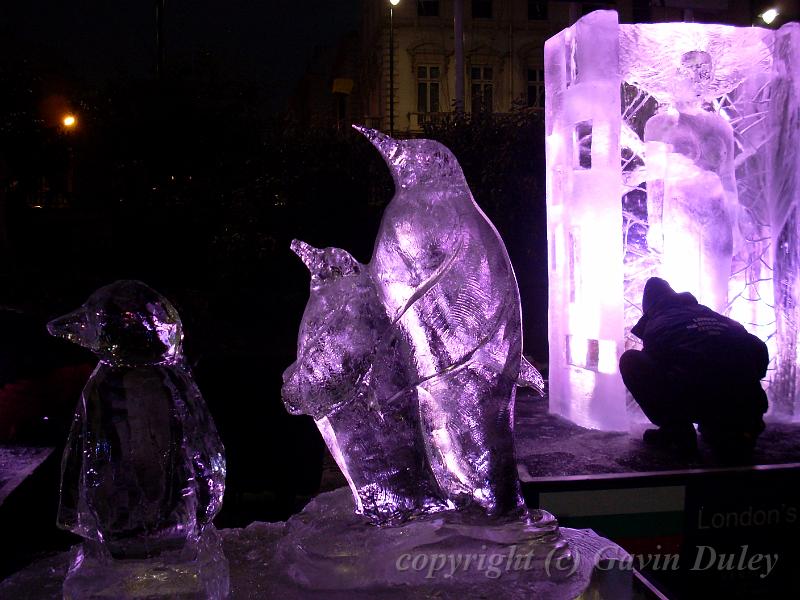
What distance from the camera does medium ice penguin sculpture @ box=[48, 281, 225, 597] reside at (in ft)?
5.47

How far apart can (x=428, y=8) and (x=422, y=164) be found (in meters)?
20.6

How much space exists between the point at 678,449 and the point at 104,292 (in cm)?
334

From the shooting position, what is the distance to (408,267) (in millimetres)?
2100

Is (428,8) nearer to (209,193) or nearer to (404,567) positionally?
(209,193)

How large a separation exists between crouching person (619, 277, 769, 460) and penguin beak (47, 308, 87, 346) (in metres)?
3.22

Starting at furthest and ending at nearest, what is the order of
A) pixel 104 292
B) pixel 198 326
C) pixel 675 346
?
pixel 198 326, pixel 675 346, pixel 104 292

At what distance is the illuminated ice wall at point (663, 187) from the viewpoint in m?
4.80

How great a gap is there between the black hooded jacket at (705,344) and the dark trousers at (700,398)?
34 millimetres

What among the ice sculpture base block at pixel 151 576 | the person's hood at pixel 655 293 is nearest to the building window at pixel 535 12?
the person's hood at pixel 655 293

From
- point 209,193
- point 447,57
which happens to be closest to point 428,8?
point 447,57

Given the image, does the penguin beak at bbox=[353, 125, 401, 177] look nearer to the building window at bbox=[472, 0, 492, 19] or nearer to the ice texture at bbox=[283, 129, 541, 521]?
the ice texture at bbox=[283, 129, 541, 521]

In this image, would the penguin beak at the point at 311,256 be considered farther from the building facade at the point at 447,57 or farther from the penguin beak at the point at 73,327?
the building facade at the point at 447,57

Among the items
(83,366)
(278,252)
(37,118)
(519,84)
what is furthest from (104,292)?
(519,84)

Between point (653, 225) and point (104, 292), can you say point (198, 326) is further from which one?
point (104, 292)
